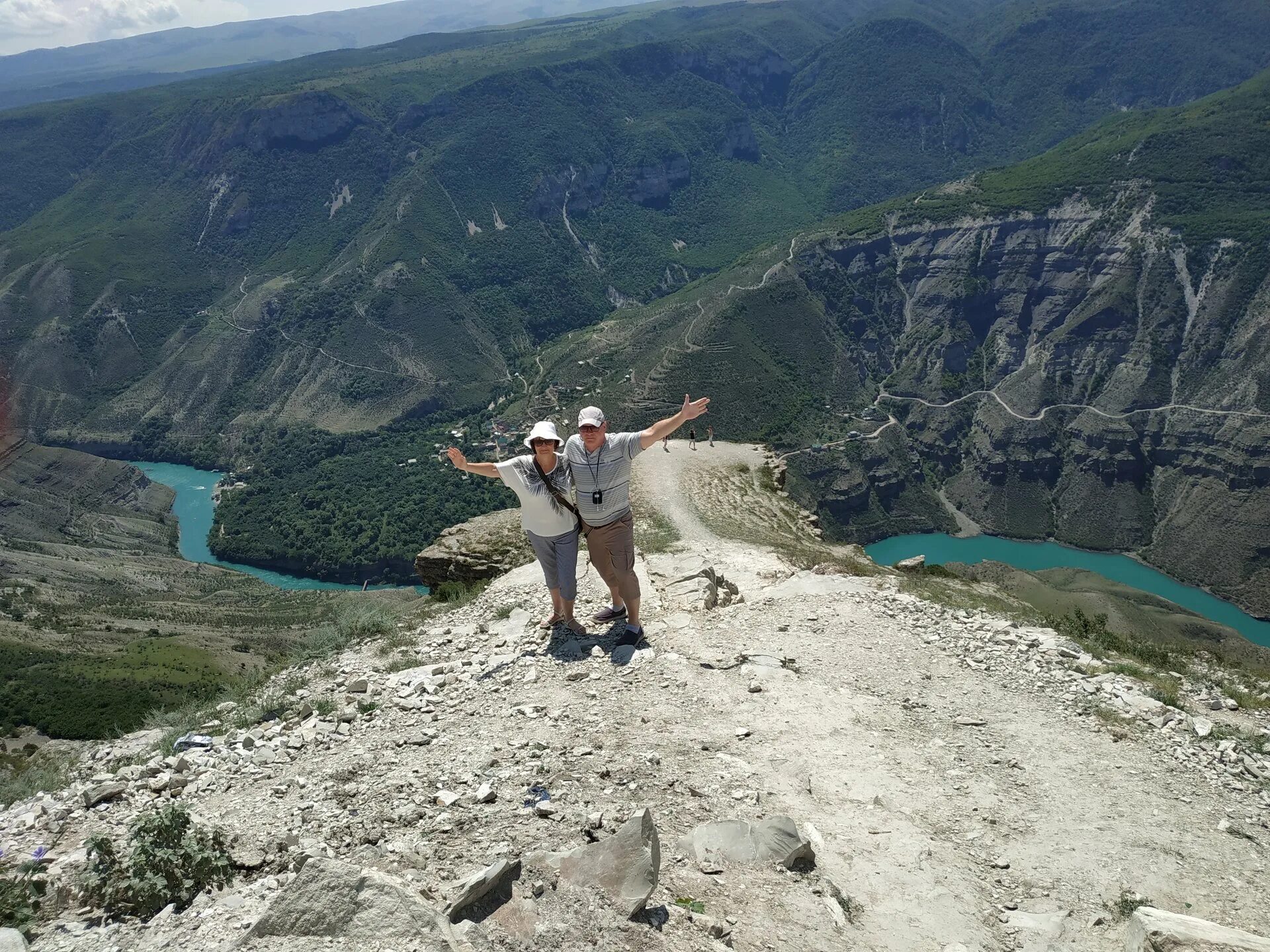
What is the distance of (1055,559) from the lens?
86.8 meters

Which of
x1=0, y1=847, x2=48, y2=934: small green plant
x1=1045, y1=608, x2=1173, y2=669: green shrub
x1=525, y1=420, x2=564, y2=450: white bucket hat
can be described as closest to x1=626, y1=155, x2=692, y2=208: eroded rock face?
x1=1045, y1=608, x2=1173, y2=669: green shrub

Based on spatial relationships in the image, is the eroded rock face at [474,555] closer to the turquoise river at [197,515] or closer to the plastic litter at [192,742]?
the plastic litter at [192,742]

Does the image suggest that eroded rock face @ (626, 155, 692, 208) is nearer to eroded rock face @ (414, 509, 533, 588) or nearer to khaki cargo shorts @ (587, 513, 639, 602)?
eroded rock face @ (414, 509, 533, 588)

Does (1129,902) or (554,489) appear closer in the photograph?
(1129,902)

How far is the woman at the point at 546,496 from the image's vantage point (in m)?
9.24

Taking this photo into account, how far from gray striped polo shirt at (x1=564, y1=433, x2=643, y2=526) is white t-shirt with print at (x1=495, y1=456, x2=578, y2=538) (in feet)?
0.49

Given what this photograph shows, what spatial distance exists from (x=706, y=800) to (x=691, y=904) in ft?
4.57

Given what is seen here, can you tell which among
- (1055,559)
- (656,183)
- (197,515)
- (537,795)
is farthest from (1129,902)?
(656,183)

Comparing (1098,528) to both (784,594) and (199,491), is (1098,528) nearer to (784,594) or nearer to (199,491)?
(784,594)

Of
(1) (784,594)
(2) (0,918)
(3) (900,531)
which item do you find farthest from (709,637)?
(3) (900,531)

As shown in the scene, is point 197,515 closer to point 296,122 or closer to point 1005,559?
point 1005,559

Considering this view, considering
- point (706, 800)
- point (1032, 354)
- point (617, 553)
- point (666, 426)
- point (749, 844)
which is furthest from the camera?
point (1032, 354)

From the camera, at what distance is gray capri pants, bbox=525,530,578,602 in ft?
32.0

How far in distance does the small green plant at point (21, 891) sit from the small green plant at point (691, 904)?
4350 millimetres
